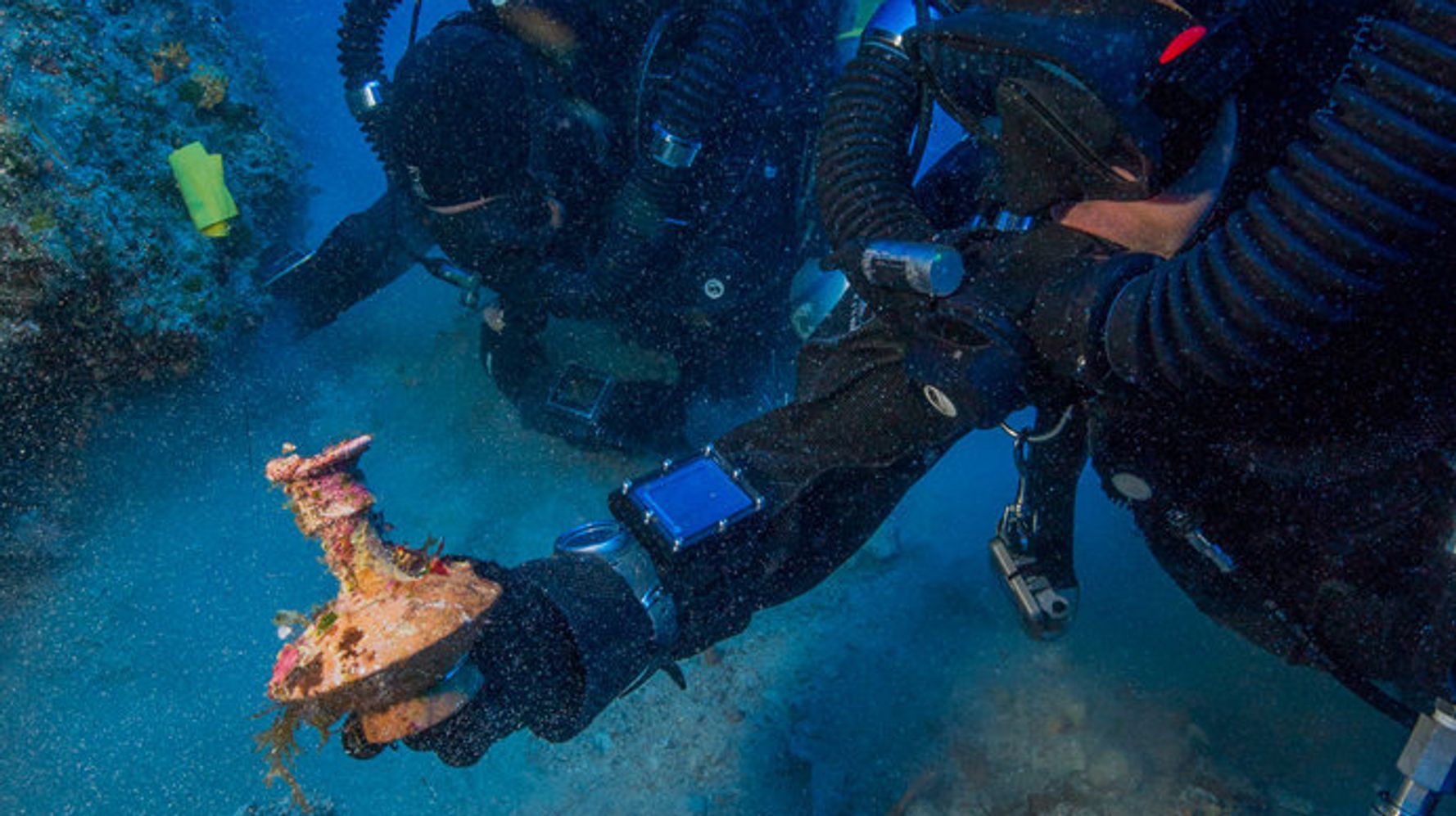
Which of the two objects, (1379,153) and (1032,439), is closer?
(1379,153)

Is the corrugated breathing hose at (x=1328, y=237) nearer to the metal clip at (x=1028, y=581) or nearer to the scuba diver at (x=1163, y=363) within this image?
the scuba diver at (x=1163, y=363)

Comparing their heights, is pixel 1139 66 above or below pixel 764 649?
above

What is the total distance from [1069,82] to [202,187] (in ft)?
18.6

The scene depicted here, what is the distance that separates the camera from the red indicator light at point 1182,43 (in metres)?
1.45

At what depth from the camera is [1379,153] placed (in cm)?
97

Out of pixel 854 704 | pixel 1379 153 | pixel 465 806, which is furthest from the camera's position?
pixel 854 704

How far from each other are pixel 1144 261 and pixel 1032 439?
2.90 feet

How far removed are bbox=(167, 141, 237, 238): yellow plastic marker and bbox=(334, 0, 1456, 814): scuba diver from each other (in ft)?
15.8

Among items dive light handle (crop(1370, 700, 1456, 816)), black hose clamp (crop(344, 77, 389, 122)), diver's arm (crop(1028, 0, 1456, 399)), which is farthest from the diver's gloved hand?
black hose clamp (crop(344, 77, 389, 122))

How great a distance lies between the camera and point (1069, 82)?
Answer: 1.57 meters

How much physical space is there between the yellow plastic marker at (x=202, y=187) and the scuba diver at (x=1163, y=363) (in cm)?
481

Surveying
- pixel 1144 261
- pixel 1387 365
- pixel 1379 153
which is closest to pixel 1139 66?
pixel 1144 261

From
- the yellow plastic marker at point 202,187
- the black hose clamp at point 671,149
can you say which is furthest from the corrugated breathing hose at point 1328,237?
the yellow plastic marker at point 202,187

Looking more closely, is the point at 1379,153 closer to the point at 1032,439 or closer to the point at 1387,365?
the point at 1387,365
